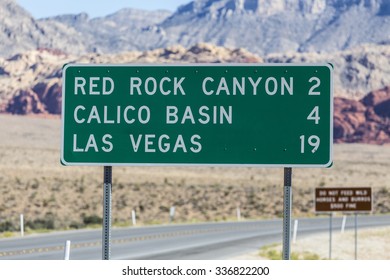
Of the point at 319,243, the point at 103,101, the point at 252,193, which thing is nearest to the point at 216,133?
the point at 103,101

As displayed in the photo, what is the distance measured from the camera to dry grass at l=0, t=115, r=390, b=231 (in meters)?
53.1

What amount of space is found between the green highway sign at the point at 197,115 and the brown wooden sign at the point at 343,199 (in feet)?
60.7


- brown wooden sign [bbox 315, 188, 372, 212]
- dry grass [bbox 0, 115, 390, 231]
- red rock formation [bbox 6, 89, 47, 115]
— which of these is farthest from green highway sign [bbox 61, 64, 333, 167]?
red rock formation [bbox 6, 89, 47, 115]

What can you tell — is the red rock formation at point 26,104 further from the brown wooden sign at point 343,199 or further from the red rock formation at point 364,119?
the brown wooden sign at point 343,199

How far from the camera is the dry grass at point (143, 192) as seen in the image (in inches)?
2090

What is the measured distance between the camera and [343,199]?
90.7 ft

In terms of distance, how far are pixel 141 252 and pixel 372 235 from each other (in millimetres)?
13728

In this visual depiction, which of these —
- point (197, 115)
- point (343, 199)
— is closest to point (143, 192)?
point (343, 199)

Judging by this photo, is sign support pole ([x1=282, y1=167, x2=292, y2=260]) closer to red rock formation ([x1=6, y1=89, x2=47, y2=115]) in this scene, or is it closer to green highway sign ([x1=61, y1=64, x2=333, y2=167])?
green highway sign ([x1=61, y1=64, x2=333, y2=167])

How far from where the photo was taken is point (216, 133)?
9195mm

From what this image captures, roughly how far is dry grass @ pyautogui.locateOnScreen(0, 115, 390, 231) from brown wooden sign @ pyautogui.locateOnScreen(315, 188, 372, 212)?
14.0 m

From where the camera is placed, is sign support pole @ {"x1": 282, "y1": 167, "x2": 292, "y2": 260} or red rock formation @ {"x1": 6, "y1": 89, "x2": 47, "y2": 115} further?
red rock formation @ {"x1": 6, "y1": 89, "x2": 47, "y2": 115}
